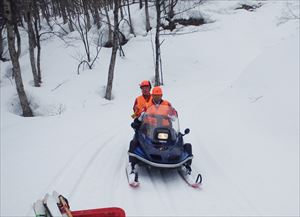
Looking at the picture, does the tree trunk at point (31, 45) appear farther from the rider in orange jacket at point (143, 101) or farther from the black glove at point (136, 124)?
the black glove at point (136, 124)

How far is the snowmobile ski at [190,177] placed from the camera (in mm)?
6078

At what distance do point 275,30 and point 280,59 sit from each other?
19257mm

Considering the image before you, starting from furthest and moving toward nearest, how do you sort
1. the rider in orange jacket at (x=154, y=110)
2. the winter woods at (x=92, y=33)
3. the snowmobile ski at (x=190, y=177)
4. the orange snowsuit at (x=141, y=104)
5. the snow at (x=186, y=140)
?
the winter woods at (x=92, y=33) → the orange snowsuit at (x=141, y=104) → the rider in orange jacket at (x=154, y=110) → the snowmobile ski at (x=190, y=177) → the snow at (x=186, y=140)

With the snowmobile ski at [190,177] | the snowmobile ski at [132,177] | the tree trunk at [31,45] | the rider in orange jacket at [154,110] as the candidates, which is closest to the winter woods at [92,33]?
the tree trunk at [31,45]

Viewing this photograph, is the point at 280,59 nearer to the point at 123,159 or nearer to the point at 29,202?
the point at 123,159

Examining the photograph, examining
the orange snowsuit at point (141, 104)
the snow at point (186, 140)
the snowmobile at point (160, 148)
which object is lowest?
the snow at point (186, 140)

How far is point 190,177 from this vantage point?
644 centimetres

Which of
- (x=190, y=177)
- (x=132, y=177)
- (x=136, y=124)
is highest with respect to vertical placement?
(x=136, y=124)

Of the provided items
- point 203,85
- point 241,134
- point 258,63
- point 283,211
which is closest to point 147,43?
point 203,85

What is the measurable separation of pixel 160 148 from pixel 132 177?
73cm

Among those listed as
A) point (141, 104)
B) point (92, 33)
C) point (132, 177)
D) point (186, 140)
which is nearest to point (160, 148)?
point (132, 177)

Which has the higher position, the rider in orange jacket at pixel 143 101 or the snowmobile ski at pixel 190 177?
the rider in orange jacket at pixel 143 101

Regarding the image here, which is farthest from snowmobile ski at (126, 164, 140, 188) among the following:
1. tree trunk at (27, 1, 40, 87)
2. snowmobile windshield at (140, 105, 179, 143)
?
tree trunk at (27, 1, 40, 87)

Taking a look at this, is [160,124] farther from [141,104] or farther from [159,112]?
[141,104]
